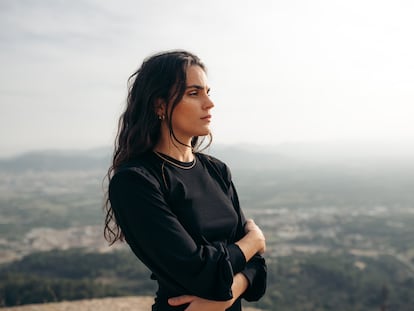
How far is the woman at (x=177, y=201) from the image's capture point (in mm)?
1458

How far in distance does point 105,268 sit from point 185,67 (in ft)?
101

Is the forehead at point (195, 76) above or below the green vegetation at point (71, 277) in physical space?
above

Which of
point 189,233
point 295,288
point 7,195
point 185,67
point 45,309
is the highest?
point 185,67

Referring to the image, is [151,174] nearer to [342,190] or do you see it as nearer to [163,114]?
[163,114]

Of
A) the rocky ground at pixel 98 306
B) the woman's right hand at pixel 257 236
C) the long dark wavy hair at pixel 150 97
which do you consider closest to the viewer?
the long dark wavy hair at pixel 150 97

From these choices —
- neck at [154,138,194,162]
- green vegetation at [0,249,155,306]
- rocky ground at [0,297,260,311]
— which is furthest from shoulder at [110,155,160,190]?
green vegetation at [0,249,155,306]

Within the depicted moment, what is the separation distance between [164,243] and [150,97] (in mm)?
550

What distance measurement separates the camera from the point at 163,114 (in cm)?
→ 170

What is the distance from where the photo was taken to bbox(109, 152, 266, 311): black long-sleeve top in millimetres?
1448

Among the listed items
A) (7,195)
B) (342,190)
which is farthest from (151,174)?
(7,195)

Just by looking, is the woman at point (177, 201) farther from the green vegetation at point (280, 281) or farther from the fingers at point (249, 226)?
the green vegetation at point (280, 281)

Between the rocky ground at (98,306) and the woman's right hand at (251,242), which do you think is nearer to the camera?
the woman's right hand at (251,242)

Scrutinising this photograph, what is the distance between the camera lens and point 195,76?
1.69 m

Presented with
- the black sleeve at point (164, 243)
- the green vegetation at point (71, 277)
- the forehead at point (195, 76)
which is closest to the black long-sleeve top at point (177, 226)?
the black sleeve at point (164, 243)
